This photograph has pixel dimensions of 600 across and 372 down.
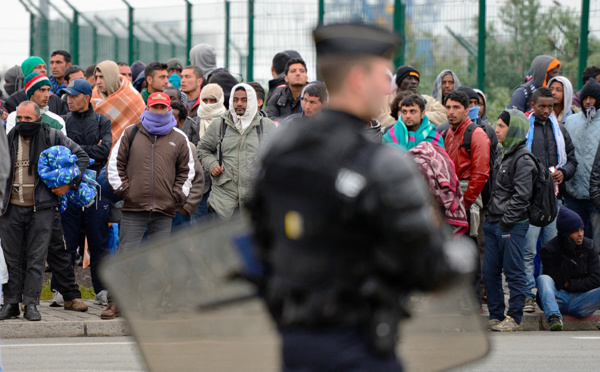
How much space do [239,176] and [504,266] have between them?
3.06 m

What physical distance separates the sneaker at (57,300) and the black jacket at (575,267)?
557cm

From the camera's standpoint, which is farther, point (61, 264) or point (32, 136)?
point (61, 264)

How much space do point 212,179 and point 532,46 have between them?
6969 mm

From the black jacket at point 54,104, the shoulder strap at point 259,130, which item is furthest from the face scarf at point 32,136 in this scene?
the black jacket at point 54,104

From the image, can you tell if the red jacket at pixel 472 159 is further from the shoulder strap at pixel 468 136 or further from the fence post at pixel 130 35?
the fence post at pixel 130 35

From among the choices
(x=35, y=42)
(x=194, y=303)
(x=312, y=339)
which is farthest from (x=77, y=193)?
(x=35, y=42)

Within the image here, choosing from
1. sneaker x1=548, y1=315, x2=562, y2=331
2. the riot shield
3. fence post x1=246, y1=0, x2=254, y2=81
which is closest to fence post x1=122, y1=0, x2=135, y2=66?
fence post x1=246, y1=0, x2=254, y2=81

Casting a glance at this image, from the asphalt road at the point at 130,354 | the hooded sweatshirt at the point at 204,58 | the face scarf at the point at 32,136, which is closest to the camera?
the asphalt road at the point at 130,354

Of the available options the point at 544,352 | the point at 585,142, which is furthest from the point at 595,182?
the point at 544,352

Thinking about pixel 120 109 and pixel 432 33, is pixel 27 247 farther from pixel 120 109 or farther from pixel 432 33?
pixel 432 33

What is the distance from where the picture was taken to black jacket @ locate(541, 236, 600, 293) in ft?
34.6

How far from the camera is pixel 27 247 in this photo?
1020 centimetres

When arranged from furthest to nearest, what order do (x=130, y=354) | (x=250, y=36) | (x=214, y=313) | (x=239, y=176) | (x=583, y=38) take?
(x=250, y=36) < (x=583, y=38) < (x=239, y=176) < (x=130, y=354) < (x=214, y=313)

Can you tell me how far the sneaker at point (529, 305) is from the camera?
1105 centimetres
